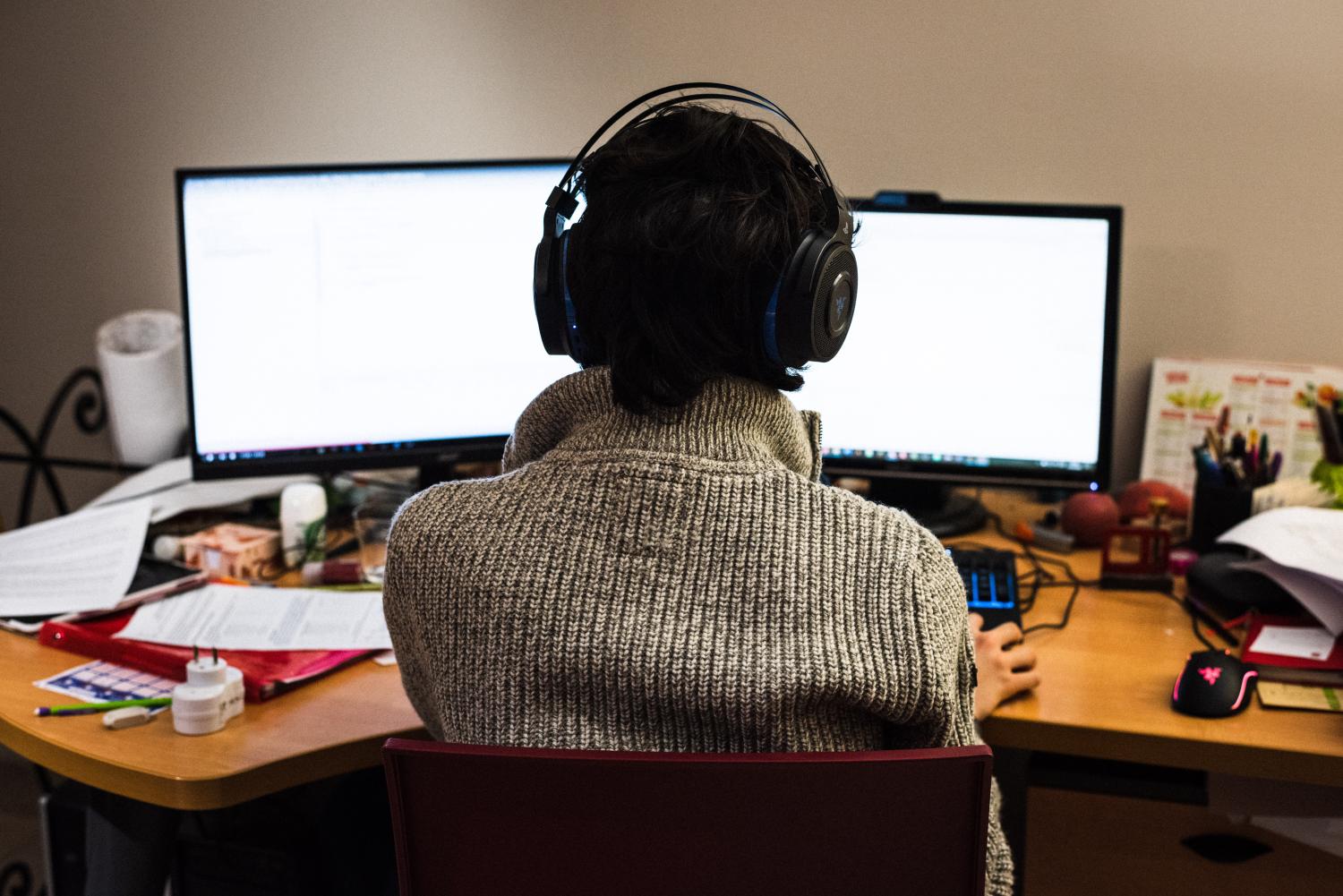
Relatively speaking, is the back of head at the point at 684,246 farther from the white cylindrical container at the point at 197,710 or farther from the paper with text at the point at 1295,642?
the paper with text at the point at 1295,642

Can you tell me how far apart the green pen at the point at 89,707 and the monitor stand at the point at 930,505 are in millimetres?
961

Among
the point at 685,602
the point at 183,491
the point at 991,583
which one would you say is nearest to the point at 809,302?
the point at 685,602

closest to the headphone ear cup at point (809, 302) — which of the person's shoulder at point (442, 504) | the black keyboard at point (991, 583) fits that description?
the person's shoulder at point (442, 504)

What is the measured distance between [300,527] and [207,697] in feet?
1.56

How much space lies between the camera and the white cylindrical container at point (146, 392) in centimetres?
192

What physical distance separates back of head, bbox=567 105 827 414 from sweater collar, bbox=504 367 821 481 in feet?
0.04

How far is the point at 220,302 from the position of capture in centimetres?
155

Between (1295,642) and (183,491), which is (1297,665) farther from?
(183,491)

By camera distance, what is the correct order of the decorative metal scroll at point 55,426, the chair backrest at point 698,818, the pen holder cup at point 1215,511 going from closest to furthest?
the chair backrest at point 698,818
the pen holder cup at point 1215,511
the decorative metal scroll at point 55,426

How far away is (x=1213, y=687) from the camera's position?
3.87ft

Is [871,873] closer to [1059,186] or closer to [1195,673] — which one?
[1195,673]

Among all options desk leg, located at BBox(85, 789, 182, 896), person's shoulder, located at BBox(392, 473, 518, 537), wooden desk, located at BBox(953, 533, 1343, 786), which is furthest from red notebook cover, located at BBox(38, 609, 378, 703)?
wooden desk, located at BBox(953, 533, 1343, 786)

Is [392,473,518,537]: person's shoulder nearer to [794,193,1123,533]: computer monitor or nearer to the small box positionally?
the small box

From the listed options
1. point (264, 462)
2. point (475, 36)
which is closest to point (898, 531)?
point (264, 462)
